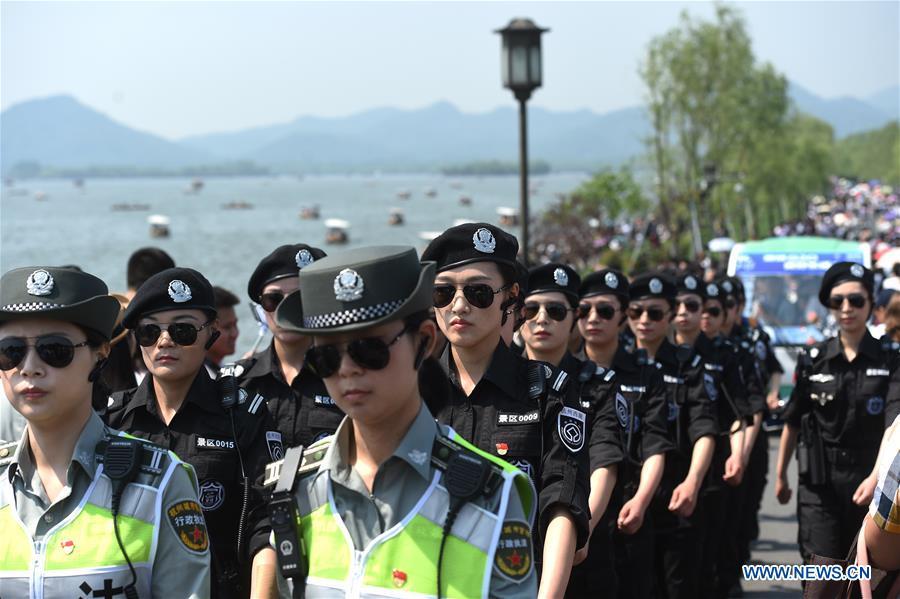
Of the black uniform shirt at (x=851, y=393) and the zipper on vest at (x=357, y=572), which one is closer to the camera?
the zipper on vest at (x=357, y=572)

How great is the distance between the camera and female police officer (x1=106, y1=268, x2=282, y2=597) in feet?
15.7

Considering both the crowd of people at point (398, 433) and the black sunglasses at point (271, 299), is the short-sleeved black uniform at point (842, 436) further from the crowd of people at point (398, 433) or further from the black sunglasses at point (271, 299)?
the black sunglasses at point (271, 299)

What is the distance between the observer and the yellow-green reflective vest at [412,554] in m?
3.03

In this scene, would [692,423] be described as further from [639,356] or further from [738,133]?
[738,133]

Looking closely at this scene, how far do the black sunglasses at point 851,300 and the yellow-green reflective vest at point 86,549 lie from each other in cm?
532

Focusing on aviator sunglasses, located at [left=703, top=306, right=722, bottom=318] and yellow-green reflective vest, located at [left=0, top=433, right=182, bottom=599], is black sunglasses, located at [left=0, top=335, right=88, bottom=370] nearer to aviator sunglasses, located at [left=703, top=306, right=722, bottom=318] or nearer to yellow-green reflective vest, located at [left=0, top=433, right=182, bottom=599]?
yellow-green reflective vest, located at [left=0, top=433, right=182, bottom=599]

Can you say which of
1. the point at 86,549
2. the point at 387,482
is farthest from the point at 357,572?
the point at 86,549

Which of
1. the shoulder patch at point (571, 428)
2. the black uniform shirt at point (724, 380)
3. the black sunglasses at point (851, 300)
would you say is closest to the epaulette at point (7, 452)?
the shoulder patch at point (571, 428)

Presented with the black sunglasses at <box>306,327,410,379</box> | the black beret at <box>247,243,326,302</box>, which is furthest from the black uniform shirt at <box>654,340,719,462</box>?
the black sunglasses at <box>306,327,410,379</box>

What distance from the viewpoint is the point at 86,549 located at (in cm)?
357

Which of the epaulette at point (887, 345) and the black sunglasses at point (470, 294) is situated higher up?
the black sunglasses at point (470, 294)

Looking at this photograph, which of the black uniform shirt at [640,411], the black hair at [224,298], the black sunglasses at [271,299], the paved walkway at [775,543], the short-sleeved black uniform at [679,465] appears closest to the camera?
the black sunglasses at [271,299]

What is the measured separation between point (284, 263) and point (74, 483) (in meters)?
2.10

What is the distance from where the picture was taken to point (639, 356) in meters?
7.34
